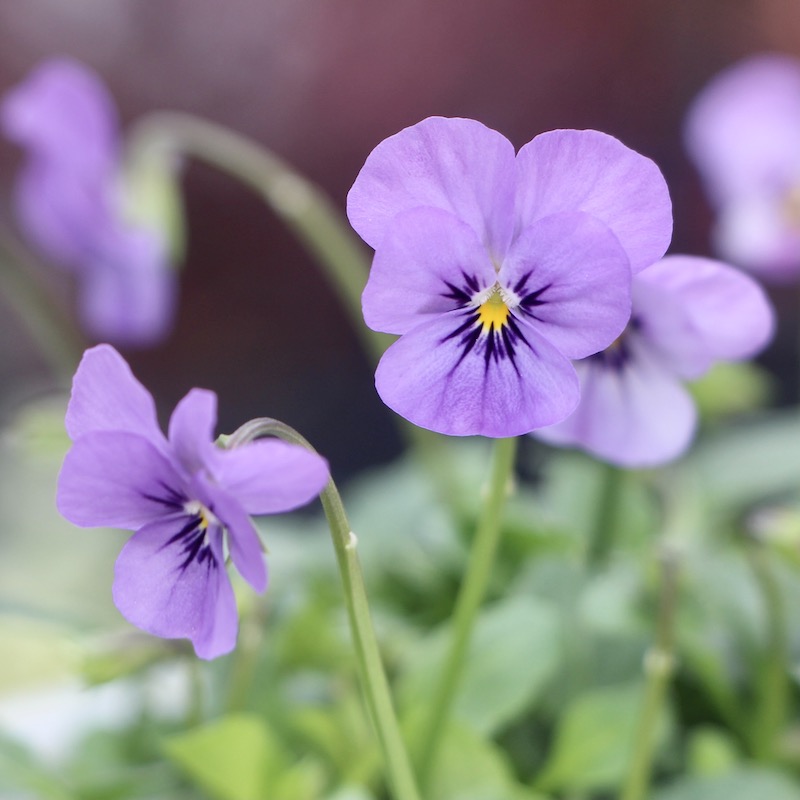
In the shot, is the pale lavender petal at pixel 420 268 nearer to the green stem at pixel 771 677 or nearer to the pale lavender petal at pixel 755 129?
the green stem at pixel 771 677

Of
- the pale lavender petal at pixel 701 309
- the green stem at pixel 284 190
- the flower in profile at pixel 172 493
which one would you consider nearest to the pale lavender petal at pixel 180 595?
the flower in profile at pixel 172 493

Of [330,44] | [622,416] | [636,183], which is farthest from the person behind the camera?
[330,44]

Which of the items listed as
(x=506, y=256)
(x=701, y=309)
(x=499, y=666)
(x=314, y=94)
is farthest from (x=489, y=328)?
(x=314, y=94)

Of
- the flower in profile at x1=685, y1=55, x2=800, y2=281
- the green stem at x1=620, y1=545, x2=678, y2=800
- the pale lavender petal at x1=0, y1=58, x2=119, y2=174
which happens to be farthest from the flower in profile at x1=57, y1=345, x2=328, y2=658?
the flower in profile at x1=685, y1=55, x2=800, y2=281

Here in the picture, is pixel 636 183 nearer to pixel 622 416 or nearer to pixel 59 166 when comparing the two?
pixel 622 416

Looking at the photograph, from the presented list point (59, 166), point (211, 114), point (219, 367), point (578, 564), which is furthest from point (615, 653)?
point (211, 114)

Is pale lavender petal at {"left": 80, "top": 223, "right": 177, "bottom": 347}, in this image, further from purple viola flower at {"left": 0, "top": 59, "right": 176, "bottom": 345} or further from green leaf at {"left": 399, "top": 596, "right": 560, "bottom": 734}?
green leaf at {"left": 399, "top": 596, "right": 560, "bottom": 734}

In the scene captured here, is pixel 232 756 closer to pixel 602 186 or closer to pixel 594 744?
pixel 594 744
